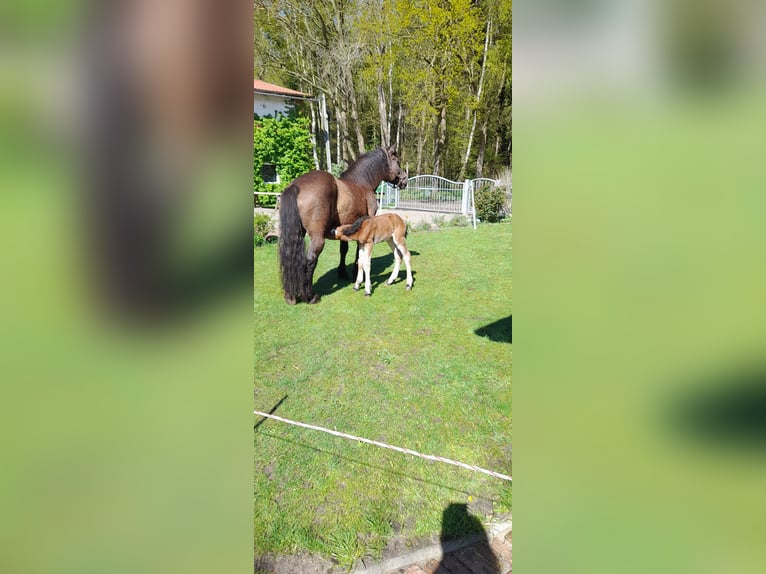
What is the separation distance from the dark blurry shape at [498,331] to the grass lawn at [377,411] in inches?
→ 0.8

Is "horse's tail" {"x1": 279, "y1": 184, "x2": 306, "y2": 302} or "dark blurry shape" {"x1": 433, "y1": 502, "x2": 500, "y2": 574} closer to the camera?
"dark blurry shape" {"x1": 433, "y1": 502, "x2": 500, "y2": 574}

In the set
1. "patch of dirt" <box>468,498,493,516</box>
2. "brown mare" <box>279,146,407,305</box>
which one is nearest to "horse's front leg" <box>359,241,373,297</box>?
"brown mare" <box>279,146,407,305</box>

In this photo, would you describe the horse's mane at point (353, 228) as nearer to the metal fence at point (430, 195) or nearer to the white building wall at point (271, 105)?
the metal fence at point (430, 195)

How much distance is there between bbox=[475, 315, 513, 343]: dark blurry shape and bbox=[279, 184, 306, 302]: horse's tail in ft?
9.21

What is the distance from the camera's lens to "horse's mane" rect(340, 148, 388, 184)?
8.59m

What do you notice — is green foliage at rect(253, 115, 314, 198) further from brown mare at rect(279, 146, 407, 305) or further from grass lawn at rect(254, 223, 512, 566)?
grass lawn at rect(254, 223, 512, 566)
